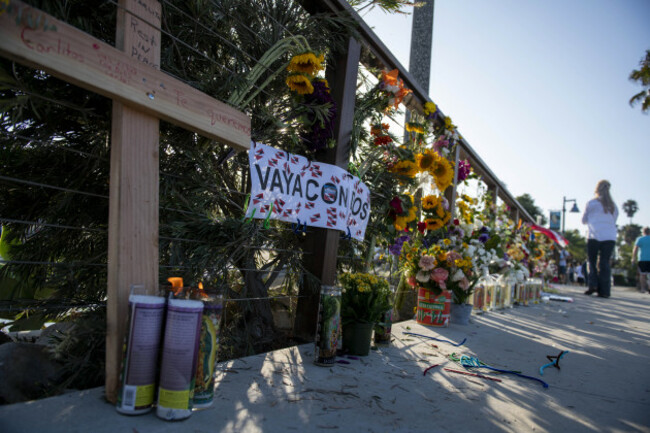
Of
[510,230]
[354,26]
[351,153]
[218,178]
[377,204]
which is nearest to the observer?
[218,178]

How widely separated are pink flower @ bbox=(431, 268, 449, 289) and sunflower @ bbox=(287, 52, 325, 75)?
7.43ft

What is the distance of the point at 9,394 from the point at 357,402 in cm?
126

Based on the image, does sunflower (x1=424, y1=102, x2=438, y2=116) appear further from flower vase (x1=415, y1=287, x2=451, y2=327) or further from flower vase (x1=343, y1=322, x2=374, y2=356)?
flower vase (x1=343, y1=322, x2=374, y2=356)

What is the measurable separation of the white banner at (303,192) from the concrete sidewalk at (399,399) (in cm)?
78

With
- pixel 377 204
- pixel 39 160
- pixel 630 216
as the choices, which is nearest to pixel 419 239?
pixel 377 204

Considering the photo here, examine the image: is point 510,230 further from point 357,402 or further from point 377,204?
point 357,402

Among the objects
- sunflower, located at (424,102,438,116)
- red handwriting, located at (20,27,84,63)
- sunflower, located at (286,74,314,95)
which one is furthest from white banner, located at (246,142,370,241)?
sunflower, located at (424,102,438,116)

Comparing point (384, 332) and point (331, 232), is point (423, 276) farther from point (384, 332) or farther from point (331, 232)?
point (331, 232)

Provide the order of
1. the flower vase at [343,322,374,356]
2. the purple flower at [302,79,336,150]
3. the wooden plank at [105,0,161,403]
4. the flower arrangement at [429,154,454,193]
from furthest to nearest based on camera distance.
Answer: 1. the flower arrangement at [429,154,454,193]
2. the purple flower at [302,79,336,150]
3. the flower vase at [343,322,374,356]
4. the wooden plank at [105,0,161,403]

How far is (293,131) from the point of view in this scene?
2.58 metres

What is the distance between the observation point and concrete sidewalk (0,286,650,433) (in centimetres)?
127

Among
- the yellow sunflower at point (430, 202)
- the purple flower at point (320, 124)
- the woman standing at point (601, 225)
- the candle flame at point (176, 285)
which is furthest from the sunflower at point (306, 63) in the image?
the woman standing at point (601, 225)

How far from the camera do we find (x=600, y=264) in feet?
27.6

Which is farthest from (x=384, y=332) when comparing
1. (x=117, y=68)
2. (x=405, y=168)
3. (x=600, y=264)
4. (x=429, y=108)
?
(x=600, y=264)
